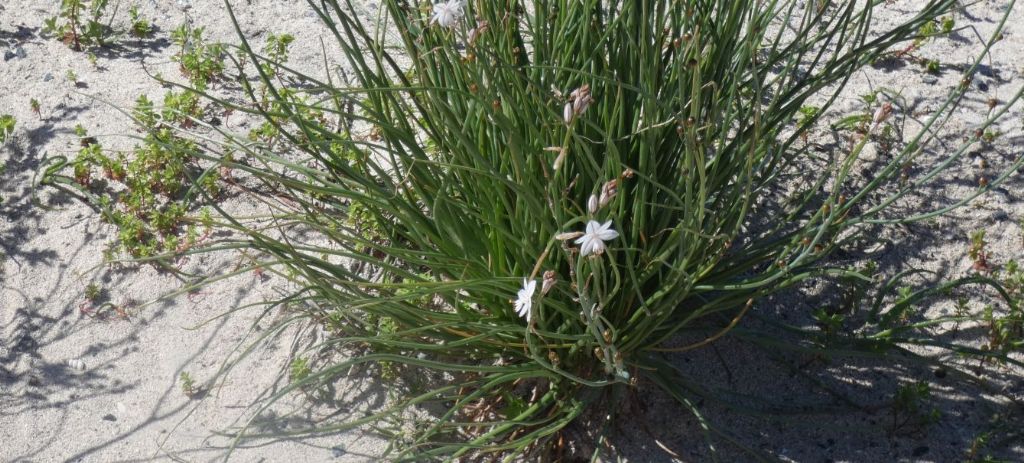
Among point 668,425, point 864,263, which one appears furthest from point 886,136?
point 668,425

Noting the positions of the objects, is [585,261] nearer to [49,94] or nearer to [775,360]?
[775,360]

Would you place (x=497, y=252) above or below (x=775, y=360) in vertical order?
above

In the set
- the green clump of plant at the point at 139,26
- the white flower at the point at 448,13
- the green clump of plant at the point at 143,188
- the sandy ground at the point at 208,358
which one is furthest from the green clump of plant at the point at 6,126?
the white flower at the point at 448,13

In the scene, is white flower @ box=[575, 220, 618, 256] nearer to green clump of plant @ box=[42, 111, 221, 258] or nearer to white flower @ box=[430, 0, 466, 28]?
white flower @ box=[430, 0, 466, 28]

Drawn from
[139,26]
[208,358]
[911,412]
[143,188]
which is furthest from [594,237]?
[139,26]

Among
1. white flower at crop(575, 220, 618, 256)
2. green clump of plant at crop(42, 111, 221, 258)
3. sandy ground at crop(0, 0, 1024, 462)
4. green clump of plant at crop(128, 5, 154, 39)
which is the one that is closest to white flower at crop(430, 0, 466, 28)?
white flower at crop(575, 220, 618, 256)

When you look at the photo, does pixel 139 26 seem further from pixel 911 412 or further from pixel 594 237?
pixel 911 412
